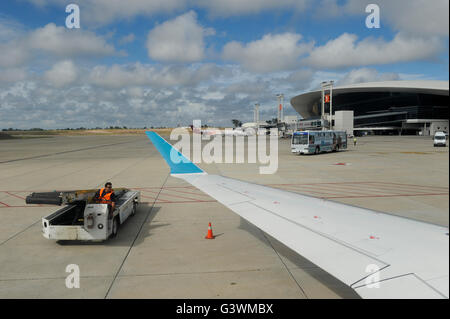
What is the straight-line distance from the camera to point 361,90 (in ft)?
422

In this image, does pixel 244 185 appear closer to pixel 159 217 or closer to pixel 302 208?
pixel 302 208

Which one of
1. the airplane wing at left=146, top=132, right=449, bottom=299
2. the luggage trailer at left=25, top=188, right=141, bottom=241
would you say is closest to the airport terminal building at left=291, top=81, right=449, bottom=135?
the luggage trailer at left=25, top=188, right=141, bottom=241

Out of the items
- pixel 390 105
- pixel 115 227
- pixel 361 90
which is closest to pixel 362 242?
pixel 115 227

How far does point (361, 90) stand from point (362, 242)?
140m

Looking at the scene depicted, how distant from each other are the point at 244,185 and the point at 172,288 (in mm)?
3036

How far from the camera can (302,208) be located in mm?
5805

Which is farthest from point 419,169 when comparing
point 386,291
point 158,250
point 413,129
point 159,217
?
point 413,129

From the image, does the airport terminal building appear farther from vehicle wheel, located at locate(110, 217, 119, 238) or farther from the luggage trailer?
vehicle wheel, located at locate(110, 217, 119, 238)

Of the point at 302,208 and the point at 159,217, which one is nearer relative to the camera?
the point at 302,208

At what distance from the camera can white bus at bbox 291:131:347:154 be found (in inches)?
1474

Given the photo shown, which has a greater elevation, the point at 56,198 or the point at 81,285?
the point at 56,198

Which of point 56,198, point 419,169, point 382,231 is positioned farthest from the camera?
point 419,169

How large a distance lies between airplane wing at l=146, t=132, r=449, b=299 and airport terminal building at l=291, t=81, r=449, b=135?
110 m
